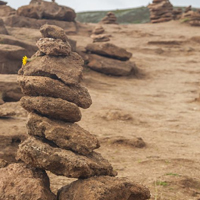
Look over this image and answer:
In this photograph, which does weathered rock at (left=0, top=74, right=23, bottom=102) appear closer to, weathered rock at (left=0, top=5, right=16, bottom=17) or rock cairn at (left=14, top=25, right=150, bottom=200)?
rock cairn at (left=14, top=25, right=150, bottom=200)

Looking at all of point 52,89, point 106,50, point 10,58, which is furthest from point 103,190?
point 106,50

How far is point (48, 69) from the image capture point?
6320 millimetres

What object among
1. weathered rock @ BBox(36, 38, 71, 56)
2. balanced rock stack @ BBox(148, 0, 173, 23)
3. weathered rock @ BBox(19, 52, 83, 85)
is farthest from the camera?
balanced rock stack @ BBox(148, 0, 173, 23)

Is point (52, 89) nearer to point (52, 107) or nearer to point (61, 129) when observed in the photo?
point (52, 107)

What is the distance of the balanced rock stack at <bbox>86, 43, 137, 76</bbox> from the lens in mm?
22734

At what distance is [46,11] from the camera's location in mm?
33156

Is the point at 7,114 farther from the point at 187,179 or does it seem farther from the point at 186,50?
the point at 186,50

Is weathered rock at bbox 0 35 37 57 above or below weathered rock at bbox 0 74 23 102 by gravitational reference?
above

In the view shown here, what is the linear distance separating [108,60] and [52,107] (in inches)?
688

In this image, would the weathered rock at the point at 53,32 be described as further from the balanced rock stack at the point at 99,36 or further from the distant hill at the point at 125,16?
the distant hill at the point at 125,16

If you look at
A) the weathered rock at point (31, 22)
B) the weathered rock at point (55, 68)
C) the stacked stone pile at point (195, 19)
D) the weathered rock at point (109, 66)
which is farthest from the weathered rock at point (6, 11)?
the weathered rock at point (55, 68)

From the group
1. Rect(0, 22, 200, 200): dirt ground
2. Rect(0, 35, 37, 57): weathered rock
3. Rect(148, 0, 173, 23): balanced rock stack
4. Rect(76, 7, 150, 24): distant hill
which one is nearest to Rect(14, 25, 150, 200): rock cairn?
Rect(0, 22, 200, 200): dirt ground

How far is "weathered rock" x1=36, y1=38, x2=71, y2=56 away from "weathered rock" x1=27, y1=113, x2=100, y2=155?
1.30 metres

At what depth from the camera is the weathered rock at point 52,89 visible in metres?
6.02
